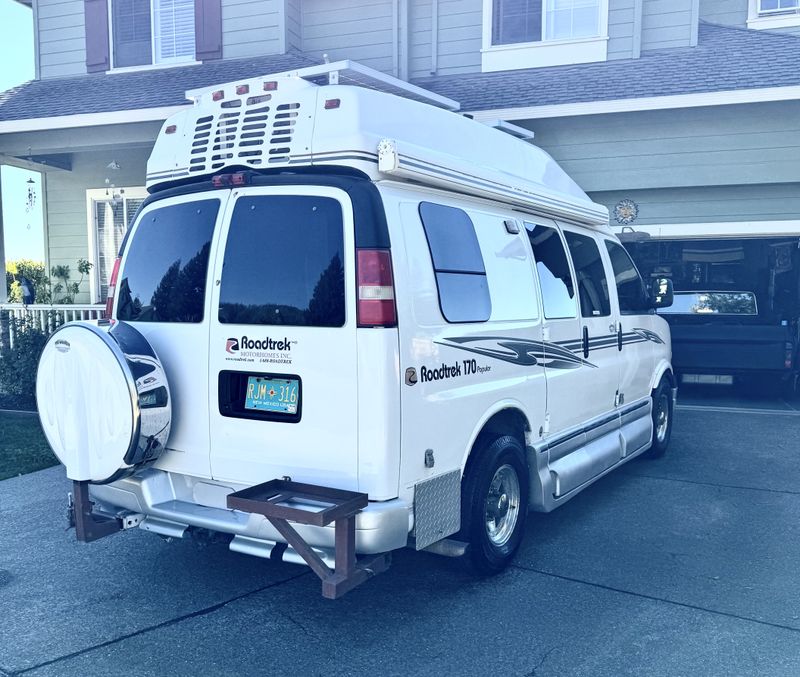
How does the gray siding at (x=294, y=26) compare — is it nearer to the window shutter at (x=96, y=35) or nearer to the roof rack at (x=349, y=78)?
the window shutter at (x=96, y=35)

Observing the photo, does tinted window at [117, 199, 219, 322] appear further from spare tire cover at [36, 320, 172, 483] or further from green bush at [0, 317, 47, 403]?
green bush at [0, 317, 47, 403]

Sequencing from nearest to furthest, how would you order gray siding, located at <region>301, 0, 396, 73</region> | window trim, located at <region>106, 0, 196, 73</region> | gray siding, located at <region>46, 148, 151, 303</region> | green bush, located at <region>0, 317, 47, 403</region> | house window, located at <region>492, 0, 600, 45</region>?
green bush, located at <region>0, 317, 47, 403</region>
house window, located at <region>492, 0, 600, 45</region>
gray siding, located at <region>301, 0, 396, 73</region>
window trim, located at <region>106, 0, 196, 73</region>
gray siding, located at <region>46, 148, 151, 303</region>

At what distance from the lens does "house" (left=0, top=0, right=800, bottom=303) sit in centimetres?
989

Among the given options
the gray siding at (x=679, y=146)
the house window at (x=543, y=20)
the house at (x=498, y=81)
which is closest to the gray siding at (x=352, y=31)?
the house at (x=498, y=81)

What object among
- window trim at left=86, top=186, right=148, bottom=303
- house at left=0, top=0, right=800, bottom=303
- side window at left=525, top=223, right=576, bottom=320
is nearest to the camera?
side window at left=525, top=223, right=576, bottom=320

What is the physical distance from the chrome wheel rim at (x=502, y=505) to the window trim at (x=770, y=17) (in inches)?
417

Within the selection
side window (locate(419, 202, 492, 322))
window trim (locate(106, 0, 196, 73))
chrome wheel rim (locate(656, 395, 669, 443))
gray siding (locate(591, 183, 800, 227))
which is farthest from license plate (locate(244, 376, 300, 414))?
window trim (locate(106, 0, 196, 73))

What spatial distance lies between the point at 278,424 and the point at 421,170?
1.47m

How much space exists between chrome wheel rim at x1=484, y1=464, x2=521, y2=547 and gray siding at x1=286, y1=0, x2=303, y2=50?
9.55m

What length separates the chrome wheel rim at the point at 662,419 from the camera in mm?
7383

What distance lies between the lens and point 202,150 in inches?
161

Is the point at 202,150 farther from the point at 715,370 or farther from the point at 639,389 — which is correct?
the point at 715,370

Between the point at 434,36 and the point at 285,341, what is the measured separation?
949cm

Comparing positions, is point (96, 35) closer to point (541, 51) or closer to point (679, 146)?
point (541, 51)
